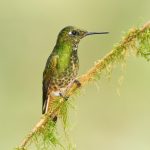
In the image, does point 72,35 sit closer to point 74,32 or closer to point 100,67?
point 74,32

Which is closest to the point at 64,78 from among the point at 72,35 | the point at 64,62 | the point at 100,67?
the point at 64,62

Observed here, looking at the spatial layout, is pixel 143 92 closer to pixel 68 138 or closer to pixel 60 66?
pixel 60 66

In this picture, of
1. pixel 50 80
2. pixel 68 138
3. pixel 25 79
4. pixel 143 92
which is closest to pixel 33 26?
pixel 25 79

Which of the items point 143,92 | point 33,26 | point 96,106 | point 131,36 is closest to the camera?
point 131,36

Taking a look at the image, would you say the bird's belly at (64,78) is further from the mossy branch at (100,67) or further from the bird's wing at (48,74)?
the mossy branch at (100,67)

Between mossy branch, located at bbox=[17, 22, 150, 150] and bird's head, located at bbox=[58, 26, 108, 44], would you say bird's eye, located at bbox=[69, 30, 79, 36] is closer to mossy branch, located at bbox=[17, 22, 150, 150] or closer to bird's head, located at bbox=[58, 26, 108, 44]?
bird's head, located at bbox=[58, 26, 108, 44]

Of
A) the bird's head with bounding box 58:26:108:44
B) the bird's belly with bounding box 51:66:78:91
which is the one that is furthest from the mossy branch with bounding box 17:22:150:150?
the bird's head with bounding box 58:26:108:44

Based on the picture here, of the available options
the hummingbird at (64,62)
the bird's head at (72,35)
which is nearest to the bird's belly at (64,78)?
the hummingbird at (64,62)
